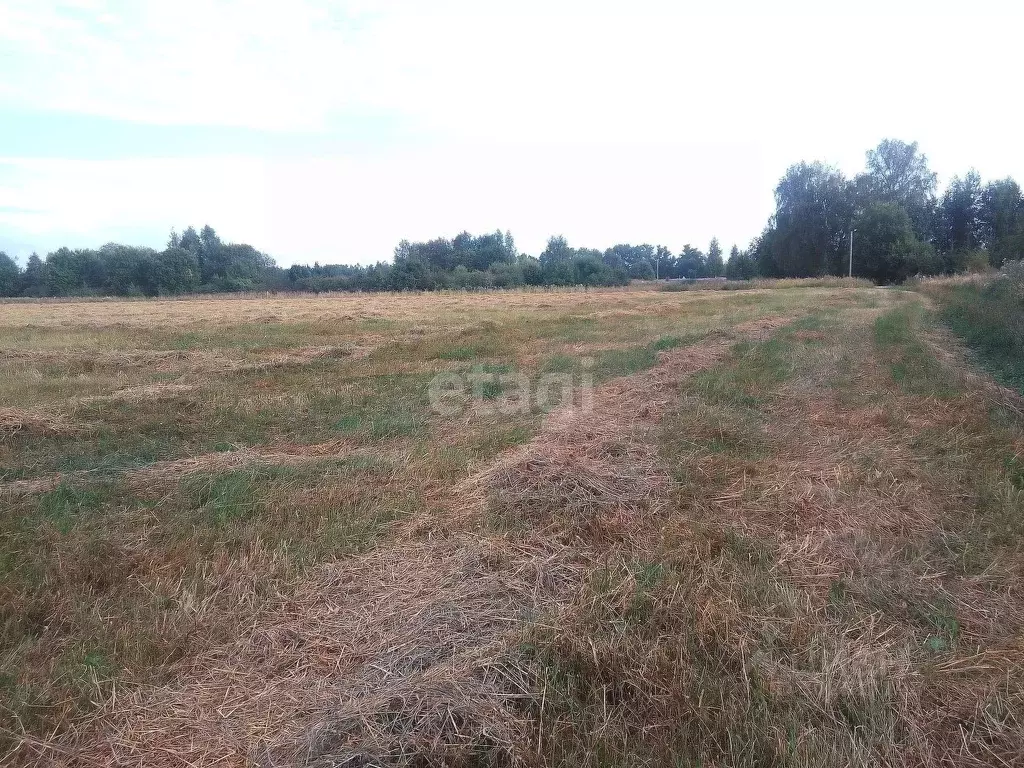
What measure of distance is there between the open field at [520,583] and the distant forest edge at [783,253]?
48291 mm

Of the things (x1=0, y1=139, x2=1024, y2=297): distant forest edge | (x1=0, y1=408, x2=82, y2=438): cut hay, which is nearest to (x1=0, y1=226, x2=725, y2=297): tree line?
(x1=0, y1=139, x2=1024, y2=297): distant forest edge

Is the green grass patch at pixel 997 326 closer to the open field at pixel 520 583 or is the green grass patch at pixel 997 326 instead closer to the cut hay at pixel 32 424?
the open field at pixel 520 583

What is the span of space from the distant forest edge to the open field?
158 ft

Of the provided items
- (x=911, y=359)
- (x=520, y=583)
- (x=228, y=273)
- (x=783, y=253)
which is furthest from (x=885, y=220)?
(x=228, y=273)

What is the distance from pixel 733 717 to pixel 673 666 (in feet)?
1.13

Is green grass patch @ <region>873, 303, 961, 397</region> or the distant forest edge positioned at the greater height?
the distant forest edge

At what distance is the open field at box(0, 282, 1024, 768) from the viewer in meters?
2.32

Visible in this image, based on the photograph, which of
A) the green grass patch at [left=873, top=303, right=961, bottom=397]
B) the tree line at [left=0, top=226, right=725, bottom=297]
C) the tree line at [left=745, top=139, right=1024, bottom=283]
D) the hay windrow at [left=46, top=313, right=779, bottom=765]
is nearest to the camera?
the hay windrow at [left=46, top=313, right=779, bottom=765]

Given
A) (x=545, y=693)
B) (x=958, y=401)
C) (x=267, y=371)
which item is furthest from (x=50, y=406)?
(x=958, y=401)

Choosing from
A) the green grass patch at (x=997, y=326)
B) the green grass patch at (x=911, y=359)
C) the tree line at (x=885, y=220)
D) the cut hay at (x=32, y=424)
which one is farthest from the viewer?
the tree line at (x=885, y=220)

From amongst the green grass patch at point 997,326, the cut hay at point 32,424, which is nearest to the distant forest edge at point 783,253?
the green grass patch at point 997,326

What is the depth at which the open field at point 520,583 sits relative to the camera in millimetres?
2318

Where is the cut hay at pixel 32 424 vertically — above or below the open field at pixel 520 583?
above

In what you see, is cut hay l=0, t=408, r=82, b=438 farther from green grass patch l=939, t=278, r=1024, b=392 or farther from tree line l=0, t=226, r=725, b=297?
tree line l=0, t=226, r=725, b=297
